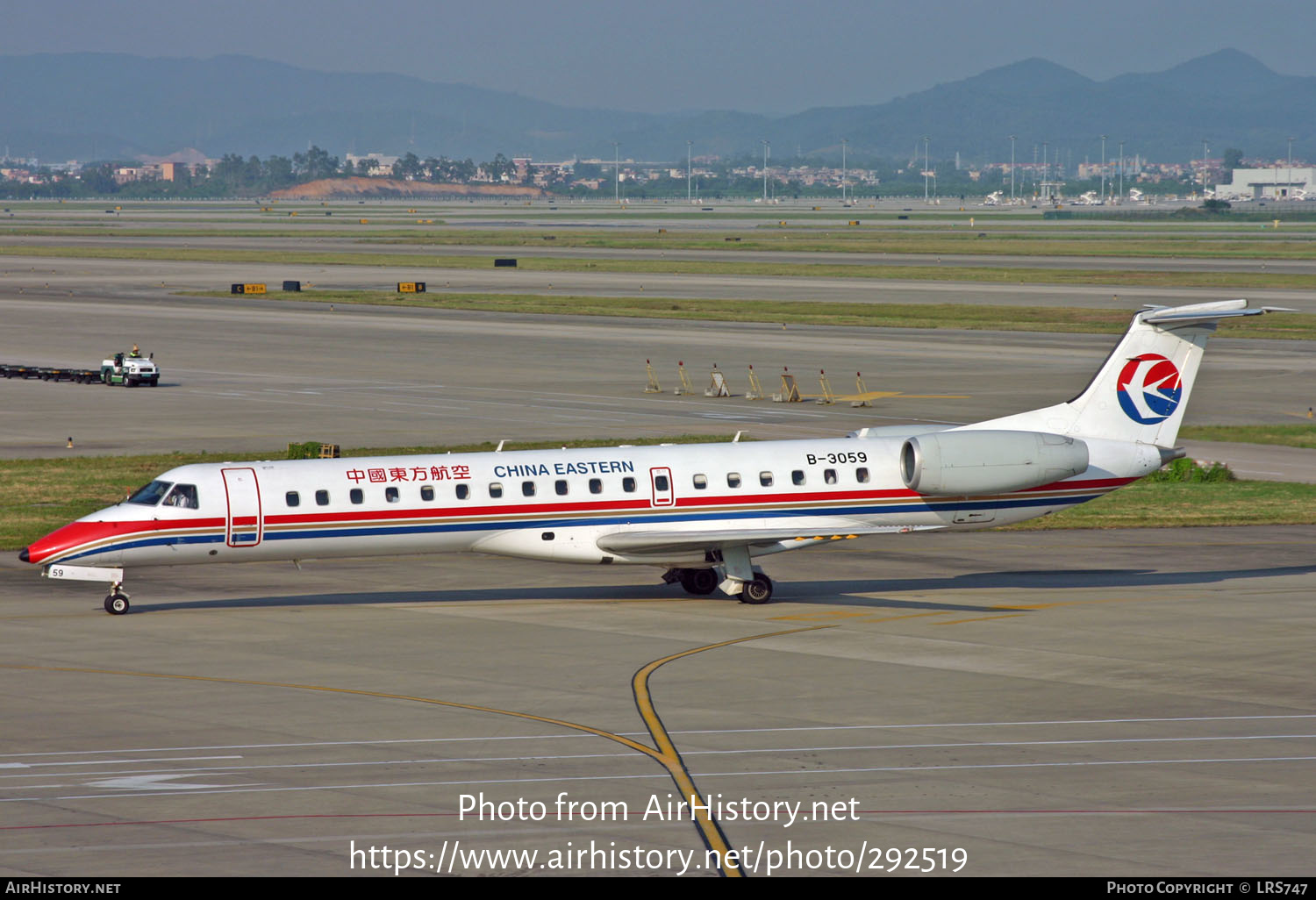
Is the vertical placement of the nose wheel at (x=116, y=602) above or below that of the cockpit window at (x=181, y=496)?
below

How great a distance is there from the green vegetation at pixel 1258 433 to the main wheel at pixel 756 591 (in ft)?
95.1

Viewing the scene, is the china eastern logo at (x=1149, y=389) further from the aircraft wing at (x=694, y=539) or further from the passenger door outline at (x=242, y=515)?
the passenger door outline at (x=242, y=515)

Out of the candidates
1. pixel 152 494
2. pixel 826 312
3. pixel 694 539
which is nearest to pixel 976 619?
pixel 694 539

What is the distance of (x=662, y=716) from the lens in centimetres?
2297

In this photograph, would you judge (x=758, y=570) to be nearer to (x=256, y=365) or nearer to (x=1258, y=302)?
(x=256, y=365)

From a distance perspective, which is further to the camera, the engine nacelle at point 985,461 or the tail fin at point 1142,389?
the tail fin at point 1142,389

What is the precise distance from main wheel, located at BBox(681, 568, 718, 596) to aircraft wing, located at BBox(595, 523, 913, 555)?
2.16 metres

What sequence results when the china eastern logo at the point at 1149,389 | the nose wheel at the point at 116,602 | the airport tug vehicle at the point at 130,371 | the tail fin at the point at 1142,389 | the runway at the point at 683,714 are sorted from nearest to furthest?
the runway at the point at 683,714 → the nose wheel at the point at 116,602 → the tail fin at the point at 1142,389 → the china eastern logo at the point at 1149,389 → the airport tug vehicle at the point at 130,371

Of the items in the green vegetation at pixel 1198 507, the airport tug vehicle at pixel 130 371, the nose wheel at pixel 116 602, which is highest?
the airport tug vehicle at pixel 130 371

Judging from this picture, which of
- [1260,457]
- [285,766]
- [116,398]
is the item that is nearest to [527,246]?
[116,398]

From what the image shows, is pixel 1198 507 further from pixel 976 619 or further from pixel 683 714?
pixel 683 714

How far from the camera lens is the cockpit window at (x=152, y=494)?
30234 mm

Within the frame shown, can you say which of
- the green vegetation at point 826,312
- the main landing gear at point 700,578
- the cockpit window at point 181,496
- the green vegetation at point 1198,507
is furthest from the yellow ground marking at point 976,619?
the green vegetation at point 826,312

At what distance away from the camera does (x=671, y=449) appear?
3247cm
